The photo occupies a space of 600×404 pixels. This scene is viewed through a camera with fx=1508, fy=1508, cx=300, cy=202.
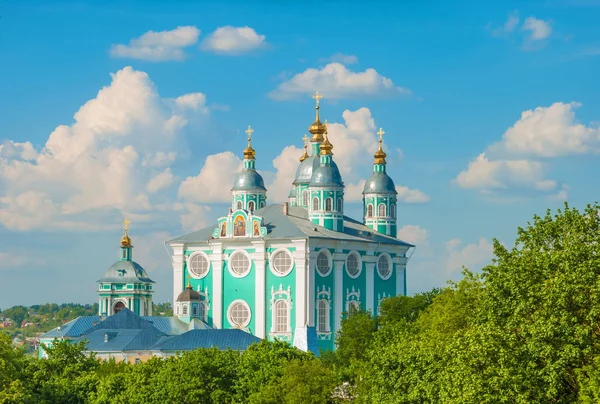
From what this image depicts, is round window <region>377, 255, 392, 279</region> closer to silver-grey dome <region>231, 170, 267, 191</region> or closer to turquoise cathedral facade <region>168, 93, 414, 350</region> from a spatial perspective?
turquoise cathedral facade <region>168, 93, 414, 350</region>

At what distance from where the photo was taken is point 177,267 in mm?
99938

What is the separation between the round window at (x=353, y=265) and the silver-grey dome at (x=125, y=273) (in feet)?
51.9

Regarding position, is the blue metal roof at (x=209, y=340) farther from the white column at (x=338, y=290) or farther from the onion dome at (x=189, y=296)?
the white column at (x=338, y=290)

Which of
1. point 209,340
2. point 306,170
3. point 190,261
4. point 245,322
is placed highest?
point 306,170

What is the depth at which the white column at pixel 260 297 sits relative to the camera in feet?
312

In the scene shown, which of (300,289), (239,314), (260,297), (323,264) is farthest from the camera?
(239,314)

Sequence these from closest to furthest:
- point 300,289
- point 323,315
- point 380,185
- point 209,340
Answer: point 209,340 < point 300,289 < point 323,315 < point 380,185

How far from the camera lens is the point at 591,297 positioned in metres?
41.6

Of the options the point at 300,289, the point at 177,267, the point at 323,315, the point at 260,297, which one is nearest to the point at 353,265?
the point at 323,315

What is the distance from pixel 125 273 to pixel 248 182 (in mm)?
10676

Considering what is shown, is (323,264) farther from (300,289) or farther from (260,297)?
(260,297)

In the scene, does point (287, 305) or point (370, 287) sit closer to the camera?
point (287, 305)

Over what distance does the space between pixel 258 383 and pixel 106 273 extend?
46949 mm

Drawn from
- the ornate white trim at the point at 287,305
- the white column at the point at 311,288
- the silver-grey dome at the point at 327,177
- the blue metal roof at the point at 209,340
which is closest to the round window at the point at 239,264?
the ornate white trim at the point at 287,305
